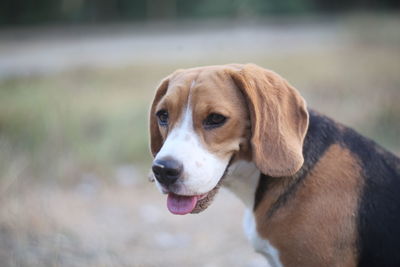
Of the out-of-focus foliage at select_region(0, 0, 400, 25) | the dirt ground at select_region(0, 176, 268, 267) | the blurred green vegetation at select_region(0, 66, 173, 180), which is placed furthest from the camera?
the out-of-focus foliage at select_region(0, 0, 400, 25)

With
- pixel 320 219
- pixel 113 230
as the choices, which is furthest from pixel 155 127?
pixel 113 230

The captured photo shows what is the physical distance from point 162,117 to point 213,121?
389 millimetres

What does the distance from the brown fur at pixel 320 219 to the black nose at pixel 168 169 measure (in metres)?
0.61

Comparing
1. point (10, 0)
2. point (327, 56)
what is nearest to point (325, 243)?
point (327, 56)

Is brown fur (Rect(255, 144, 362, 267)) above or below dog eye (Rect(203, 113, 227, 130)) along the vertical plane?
below

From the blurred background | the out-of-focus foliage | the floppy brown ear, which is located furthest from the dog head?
the out-of-focus foliage

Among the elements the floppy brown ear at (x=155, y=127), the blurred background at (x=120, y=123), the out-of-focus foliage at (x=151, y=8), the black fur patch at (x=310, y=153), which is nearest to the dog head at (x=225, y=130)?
the black fur patch at (x=310, y=153)

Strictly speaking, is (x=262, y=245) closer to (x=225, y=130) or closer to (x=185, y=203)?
(x=185, y=203)

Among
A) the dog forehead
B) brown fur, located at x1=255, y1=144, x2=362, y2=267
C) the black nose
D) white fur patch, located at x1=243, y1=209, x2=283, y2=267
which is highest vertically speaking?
the dog forehead

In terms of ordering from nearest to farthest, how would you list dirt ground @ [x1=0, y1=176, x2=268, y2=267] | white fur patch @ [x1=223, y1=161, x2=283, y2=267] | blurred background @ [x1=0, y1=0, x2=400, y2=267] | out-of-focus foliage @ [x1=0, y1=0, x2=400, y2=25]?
white fur patch @ [x1=223, y1=161, x2=283, y2=267], dirt ground @ [x1=0, y1=176, x2=268, y2=267], blurred background @ [x1=0, y1=0, x2=400, y2=267], out-of-focus foliage @ [x1=0, y1=0, x2=400, y2=25]

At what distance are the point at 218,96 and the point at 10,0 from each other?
21.2m

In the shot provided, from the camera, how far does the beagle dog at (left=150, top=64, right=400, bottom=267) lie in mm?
3236

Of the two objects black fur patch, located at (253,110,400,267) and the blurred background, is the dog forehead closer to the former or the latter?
black fur patch, located at (253,110,400,267)

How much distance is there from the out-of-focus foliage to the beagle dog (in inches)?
673
